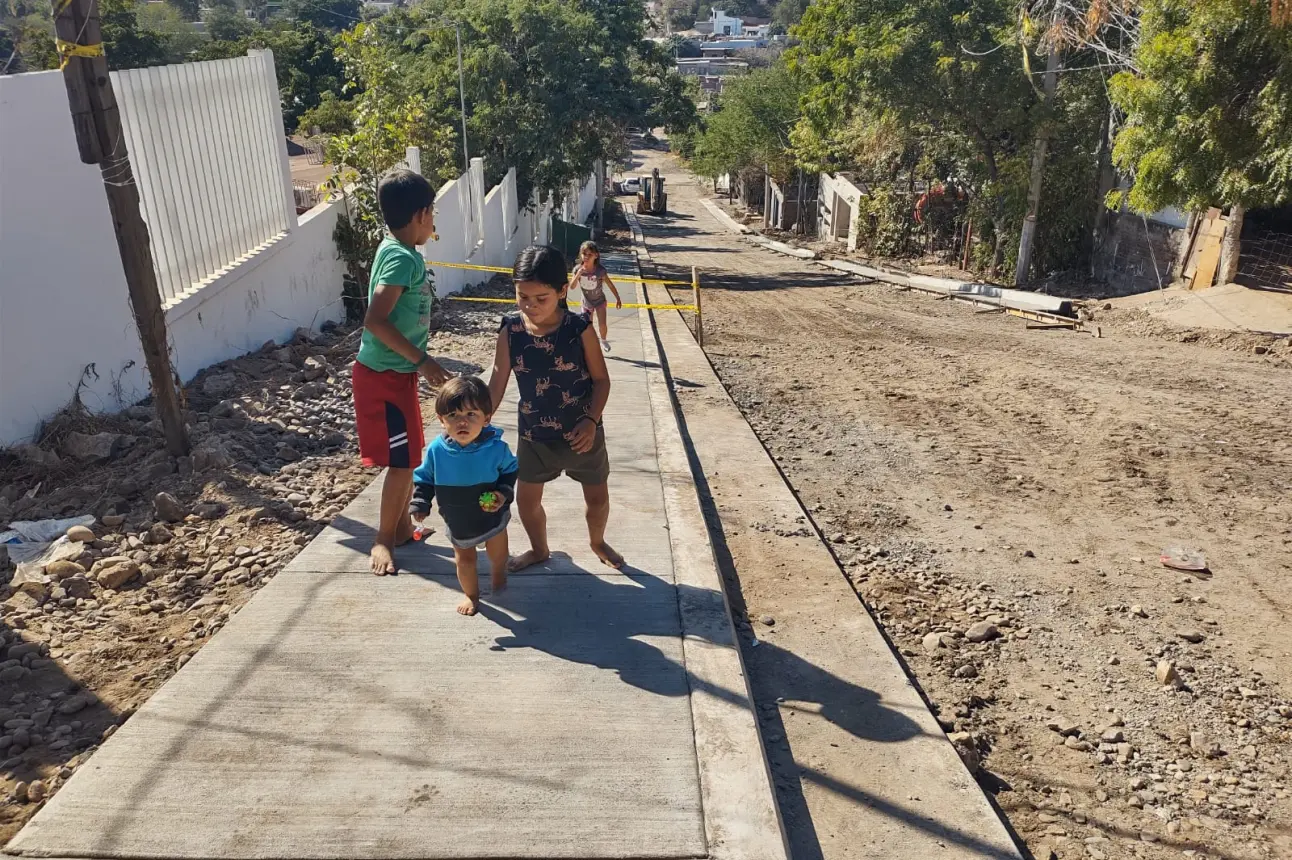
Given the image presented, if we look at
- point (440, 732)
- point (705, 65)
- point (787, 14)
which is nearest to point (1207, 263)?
point (440, 732)

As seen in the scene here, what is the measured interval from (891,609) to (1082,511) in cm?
234

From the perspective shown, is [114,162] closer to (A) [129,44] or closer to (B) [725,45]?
(A) [129,44]

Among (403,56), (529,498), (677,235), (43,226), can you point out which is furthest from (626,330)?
(677,235)

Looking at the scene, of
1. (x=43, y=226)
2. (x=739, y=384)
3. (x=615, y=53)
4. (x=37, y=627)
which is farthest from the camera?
(x=615, y=53)

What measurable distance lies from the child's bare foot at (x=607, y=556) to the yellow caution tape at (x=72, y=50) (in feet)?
11.8

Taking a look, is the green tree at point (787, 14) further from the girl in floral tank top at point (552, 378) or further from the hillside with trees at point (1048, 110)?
the girl in floral tank top at point (552, 378)

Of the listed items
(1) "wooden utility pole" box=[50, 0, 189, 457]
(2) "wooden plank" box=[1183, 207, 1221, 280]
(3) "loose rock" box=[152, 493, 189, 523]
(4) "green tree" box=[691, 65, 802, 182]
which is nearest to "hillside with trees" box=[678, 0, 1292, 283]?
(2) "wooden plank" box=[1183, 207, 1221, 280]

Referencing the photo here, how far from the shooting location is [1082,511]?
6.53 meters

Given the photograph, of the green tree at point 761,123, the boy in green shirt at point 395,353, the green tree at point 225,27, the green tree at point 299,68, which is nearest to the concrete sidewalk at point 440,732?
the boy in green shirt at point 395,353

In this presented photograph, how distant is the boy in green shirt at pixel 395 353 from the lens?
3.72 metres

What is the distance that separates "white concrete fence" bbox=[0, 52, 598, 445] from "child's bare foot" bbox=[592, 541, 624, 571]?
3.55 meters

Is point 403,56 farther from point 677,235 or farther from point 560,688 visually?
point 560,688

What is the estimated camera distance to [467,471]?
3480 mm

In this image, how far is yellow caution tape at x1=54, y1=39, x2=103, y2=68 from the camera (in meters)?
4.58
